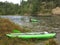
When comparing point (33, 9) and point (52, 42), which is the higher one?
point (52, 42)

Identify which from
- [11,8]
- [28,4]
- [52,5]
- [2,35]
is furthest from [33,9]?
[2,35]

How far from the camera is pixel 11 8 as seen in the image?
120188 mm

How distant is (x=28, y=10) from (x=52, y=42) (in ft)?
285

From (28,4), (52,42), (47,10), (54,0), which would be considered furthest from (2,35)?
(28,4)

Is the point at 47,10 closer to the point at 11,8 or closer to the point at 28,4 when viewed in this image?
the point at 28,4

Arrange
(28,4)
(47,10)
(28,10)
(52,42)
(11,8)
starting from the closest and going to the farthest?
(52,42) → (47,10) → (28,10) → (28,4) → (11,8)

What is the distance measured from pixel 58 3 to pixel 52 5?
2.75 metres

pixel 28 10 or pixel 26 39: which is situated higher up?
pixel 26 39

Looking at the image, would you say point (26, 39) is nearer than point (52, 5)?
Yes

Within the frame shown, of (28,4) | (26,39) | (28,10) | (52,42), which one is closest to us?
(52,42)

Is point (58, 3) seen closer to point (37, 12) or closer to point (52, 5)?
point (52, 5)

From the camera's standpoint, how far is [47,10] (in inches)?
3647

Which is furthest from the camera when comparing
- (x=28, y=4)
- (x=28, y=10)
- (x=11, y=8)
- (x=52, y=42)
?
(x=11, y=8)

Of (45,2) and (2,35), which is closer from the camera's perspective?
(2,35)
